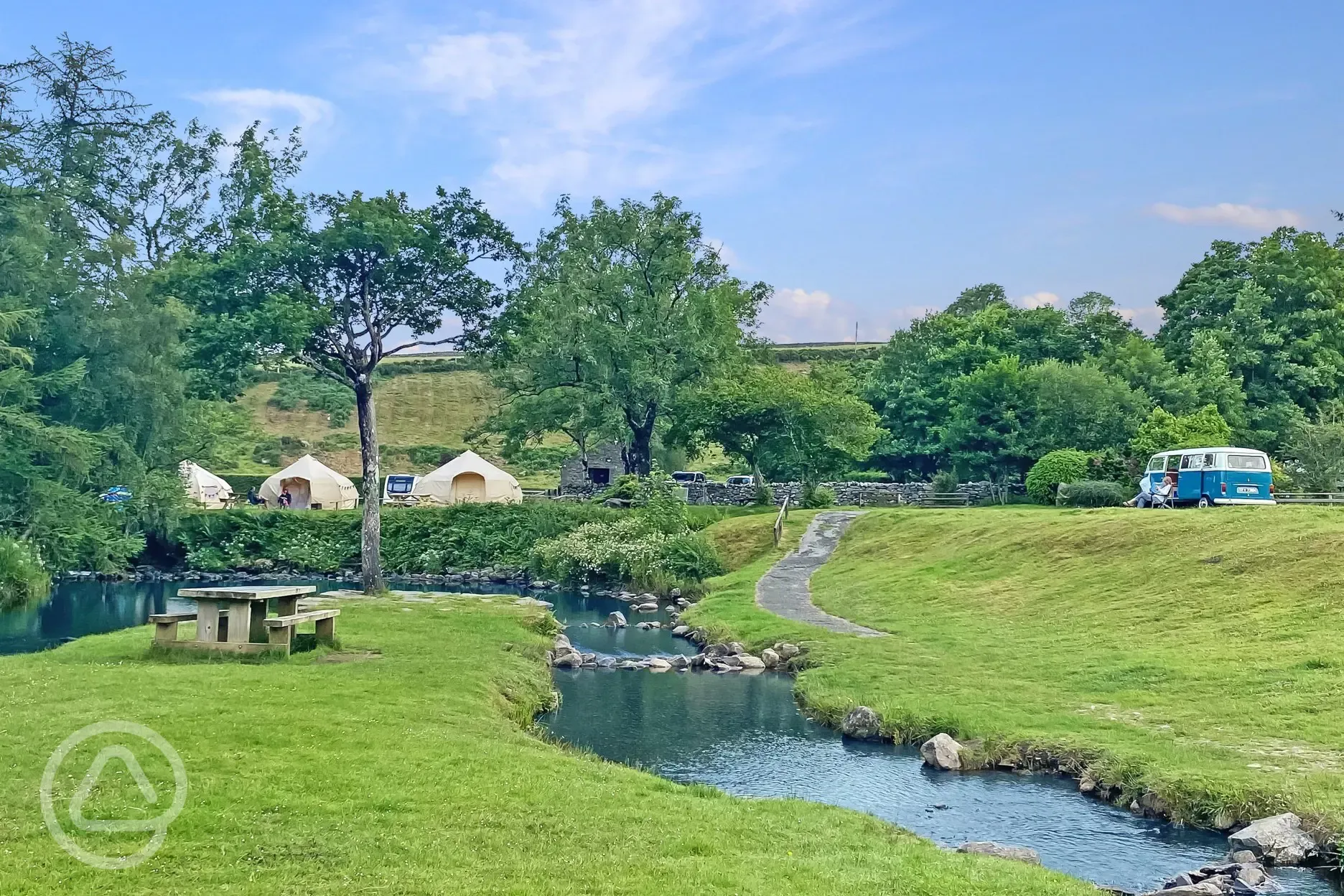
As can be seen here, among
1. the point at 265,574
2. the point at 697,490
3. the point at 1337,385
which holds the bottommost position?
the point at 265,574

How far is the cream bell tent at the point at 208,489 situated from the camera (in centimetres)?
5831

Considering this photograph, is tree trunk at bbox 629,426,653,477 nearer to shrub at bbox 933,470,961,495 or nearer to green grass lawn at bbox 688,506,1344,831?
shrub at bbox 933,470,961,495

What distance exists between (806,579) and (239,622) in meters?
21.3

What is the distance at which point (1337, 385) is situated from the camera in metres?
56.8

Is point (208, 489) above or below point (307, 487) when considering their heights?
below

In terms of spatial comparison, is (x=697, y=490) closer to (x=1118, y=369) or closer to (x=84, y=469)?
(x=1118, y=369)

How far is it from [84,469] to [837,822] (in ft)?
102

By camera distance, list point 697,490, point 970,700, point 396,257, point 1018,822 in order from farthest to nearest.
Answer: point 697,490 < point 396,257 < point 970,700 < point 1018,822

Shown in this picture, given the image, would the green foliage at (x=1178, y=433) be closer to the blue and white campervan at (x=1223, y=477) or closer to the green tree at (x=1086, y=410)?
the green tree at (x=1086, y=410)

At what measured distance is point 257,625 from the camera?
61.0 feet

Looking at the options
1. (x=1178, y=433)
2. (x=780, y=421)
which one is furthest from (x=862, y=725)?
(x=780, y=421)

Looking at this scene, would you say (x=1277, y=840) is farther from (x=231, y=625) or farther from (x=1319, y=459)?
(x=1319, y=459)

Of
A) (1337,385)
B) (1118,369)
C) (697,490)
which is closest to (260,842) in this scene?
(697,490)

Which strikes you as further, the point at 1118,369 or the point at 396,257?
the point at 1118,369
